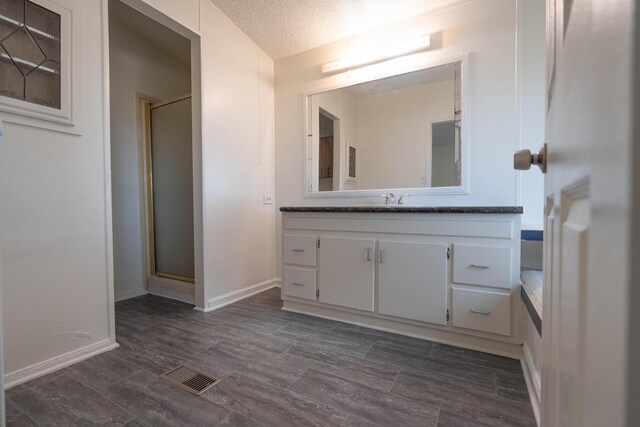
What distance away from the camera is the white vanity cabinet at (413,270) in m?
1.64

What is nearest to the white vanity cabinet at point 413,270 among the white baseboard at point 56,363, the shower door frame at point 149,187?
the white baseboard at point 56,363

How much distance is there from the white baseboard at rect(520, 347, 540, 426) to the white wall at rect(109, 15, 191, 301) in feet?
10.4

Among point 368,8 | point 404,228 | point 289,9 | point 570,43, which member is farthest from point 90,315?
point 368,8

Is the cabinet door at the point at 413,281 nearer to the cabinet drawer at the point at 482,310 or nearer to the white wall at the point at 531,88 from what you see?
the cabinet drawer at the point at 482,310

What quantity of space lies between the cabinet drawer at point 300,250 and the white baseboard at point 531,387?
139cm

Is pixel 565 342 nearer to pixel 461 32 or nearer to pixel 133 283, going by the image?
pixel 461 32

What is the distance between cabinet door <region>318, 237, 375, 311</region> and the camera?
2.01 meters

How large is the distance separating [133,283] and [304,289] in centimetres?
A: 181

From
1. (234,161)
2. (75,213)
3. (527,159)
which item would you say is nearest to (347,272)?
(234,161)

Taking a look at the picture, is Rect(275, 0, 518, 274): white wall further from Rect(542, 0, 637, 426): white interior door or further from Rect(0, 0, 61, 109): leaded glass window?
Rect(0, 0, 61, 109): leaded glass window

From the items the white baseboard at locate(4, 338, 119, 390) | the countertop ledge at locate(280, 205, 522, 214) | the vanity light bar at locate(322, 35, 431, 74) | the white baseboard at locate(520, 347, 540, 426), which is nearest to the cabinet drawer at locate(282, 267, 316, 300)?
the countertop ledge at locate(280, 205, 522, 214)

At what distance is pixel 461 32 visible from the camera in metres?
2.19

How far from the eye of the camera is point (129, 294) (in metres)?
2.78

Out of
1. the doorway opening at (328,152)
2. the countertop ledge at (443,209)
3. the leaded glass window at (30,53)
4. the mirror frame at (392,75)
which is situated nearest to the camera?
the leaded glass window at (30,53)
